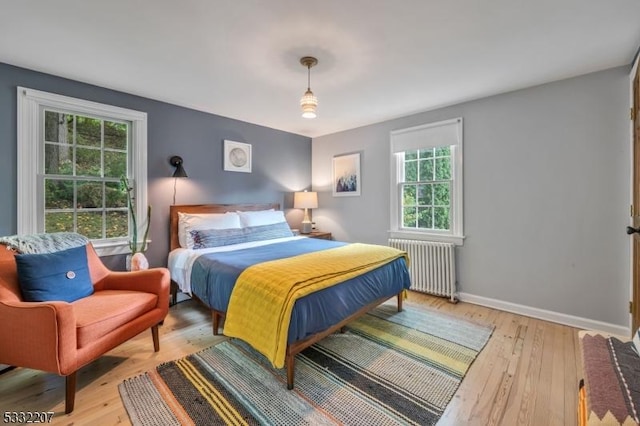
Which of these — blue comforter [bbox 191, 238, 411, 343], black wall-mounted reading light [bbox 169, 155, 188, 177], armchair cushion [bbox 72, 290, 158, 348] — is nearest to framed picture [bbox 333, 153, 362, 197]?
blue comforter [bbox 191, 238, 411, 343]

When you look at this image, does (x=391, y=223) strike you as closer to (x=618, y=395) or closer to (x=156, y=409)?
(x=618, y=395)

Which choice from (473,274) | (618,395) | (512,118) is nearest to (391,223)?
(473,274)

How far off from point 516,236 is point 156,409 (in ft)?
11.3

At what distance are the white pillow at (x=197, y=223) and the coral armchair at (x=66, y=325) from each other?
1110 millimetres

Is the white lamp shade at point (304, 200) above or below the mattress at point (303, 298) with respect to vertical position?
above

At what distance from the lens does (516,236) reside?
300 centimetres

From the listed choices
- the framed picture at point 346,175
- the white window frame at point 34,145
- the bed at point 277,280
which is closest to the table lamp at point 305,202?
the framed picture at point 346,175

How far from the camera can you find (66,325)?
157cm

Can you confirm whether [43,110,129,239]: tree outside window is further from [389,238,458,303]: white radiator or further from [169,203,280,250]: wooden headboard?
[389,238,458,303]: white radiator

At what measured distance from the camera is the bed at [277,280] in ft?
5.96

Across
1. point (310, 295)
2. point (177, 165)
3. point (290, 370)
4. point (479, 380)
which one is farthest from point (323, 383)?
point (177, 165)

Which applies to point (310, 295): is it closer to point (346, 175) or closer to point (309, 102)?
point (309, 102)

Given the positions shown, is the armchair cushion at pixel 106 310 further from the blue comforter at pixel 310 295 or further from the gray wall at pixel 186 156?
→ the gray wall at pixel 186 156

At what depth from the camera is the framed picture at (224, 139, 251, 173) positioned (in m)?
3.89
